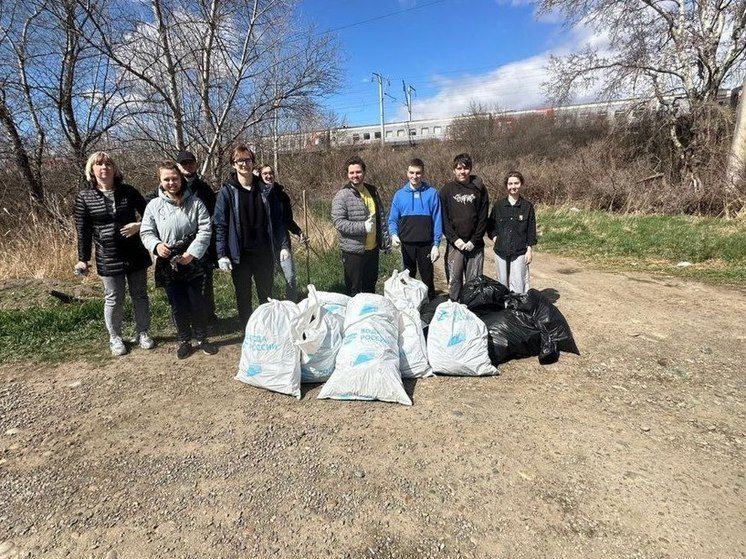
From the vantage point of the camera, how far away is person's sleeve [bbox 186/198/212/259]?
3.36m

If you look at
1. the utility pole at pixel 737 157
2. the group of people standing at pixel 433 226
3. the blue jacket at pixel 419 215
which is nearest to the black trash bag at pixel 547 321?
the group of people standing at pixel 433 226

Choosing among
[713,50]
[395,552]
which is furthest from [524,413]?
[713,50]

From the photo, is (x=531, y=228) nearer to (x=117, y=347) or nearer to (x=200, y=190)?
(x=200, y=190)

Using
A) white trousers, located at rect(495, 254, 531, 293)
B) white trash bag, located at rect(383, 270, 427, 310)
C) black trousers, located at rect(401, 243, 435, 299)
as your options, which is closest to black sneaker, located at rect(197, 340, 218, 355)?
white trash bag, located at rect(383, 270, 427, 310)

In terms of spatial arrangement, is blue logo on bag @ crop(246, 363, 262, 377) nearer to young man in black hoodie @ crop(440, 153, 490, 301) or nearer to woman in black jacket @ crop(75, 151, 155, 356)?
woman in black jacket @ crop(75, 151, 155, 356)

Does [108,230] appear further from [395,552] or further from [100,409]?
[395,552]

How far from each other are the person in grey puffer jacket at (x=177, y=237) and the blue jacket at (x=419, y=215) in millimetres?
1744

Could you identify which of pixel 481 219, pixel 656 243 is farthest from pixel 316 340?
pixel 656 243

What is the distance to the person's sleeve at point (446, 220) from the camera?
4102 mm

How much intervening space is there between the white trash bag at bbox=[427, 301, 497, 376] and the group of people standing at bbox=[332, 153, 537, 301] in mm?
1062

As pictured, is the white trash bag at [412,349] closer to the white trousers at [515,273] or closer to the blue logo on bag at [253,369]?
the blue logo on bag at [253,369]

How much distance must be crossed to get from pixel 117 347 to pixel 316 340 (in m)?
1.98

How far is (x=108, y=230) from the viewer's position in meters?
3.38

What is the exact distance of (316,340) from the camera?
9.45ft
